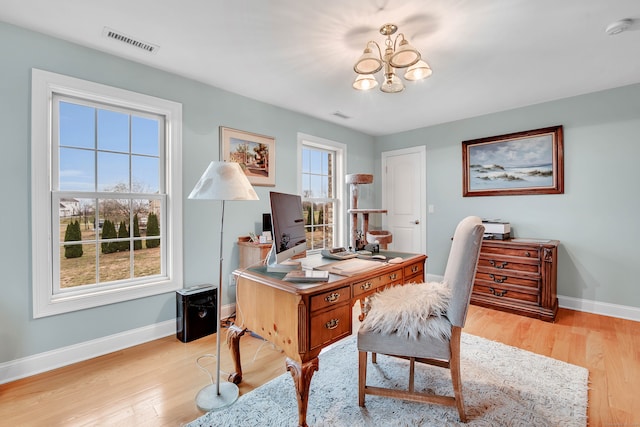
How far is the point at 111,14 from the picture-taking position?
184 cm

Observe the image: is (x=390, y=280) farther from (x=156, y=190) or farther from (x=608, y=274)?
(x=608, y=274)

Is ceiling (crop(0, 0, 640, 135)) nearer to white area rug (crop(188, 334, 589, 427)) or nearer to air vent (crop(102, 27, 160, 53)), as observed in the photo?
air vent (crop(102, 27, 160, 53))

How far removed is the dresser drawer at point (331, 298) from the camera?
143cm

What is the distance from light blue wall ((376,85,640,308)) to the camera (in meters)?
2.95

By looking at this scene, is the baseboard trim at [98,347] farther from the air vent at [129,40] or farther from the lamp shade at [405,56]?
the lamp shade at [405,56]

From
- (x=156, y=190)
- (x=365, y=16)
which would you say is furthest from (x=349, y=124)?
(x=156, y=190)

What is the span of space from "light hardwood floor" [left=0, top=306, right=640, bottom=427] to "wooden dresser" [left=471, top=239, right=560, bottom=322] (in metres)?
0.26

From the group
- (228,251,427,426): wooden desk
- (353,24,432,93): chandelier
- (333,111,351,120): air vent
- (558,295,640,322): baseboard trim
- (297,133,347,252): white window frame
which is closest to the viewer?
(228,251,427,426): wooden desk

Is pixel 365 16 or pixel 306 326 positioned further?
pixel 365 16

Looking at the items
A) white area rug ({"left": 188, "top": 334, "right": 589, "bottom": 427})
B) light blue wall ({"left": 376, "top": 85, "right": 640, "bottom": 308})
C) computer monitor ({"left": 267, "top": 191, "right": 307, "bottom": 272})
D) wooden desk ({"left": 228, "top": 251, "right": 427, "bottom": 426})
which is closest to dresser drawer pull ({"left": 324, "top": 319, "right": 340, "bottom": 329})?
wooden desk ({"left": 228, "top": 251, "right": 427, "bottom": 426})

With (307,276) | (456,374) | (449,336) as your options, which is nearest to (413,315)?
(449,336)

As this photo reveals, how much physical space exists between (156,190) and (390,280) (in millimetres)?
2189

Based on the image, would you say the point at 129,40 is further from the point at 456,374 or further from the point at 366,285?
the point at 456,374

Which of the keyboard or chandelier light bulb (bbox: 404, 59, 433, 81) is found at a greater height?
chandelier light bulb (bbox: 404, 59, 433, 81)
